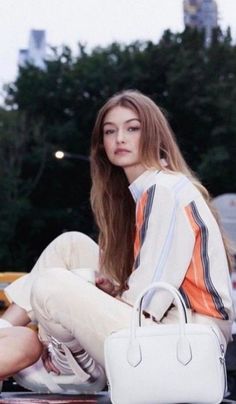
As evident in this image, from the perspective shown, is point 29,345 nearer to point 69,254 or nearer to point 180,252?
point 180,252

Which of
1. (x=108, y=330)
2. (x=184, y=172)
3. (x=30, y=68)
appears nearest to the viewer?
(x=108, y=330)

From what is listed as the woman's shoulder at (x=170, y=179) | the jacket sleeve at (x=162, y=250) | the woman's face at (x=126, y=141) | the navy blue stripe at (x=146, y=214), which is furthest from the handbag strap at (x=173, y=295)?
the woman's face at (x=126, y=141)

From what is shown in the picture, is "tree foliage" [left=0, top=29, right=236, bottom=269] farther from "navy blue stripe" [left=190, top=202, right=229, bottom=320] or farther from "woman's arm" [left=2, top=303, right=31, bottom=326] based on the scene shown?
"navy blue stripe" [left=190, top=202, right=229, bottom=320]

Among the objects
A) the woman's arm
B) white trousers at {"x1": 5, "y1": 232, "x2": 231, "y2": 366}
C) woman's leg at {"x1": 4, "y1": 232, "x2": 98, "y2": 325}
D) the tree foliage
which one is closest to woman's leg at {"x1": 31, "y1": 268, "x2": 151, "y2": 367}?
white trousers at {"x1": 5, "y1": 232, "x2": 231, "y2": 366}

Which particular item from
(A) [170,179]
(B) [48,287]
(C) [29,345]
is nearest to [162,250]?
(A) [170,179]

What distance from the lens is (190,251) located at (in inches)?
156

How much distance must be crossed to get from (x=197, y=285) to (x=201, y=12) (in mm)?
57282

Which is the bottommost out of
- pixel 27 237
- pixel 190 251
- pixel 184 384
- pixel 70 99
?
pixel 27 237

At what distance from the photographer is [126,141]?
442 cm

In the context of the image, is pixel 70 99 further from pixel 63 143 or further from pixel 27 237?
pixel 27 237

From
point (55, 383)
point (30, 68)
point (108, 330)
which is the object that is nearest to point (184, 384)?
point (108, 330)

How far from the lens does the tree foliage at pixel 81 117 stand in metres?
45.3

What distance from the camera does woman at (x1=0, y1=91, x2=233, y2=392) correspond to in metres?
3.93

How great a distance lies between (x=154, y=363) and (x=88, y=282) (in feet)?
2.08
